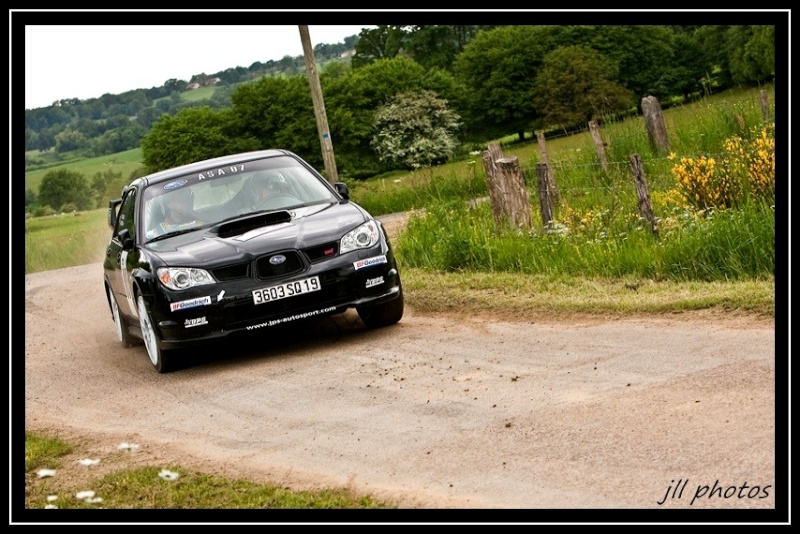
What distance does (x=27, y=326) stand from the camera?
17.6 m

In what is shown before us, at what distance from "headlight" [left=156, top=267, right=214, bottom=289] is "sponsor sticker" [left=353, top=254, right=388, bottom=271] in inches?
49.9

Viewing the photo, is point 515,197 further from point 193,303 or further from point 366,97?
point 366,97

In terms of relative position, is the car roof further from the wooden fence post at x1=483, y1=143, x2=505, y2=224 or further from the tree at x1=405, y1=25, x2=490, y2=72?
the tree at x1=405, y1=25, x2=490, y2=72

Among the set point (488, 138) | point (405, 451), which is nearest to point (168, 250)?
point (405, 451)

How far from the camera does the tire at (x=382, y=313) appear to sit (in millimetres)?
11945

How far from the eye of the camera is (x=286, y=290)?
36.2ft

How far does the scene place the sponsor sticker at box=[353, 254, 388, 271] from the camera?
37.0ft

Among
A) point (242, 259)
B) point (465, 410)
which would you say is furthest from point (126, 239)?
point (465, 410)

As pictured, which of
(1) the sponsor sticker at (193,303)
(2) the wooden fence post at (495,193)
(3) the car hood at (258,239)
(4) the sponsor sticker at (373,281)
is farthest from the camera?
(2) the wooden fence post at (495,193)

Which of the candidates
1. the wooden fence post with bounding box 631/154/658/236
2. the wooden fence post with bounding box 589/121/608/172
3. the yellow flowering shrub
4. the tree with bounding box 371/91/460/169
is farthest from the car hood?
the tree with bounding box 371/91/460/169

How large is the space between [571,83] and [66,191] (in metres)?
30.7

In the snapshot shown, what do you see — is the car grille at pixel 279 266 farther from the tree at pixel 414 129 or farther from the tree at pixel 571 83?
the tree at pixel 571 83

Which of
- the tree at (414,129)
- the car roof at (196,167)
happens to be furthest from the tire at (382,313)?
the tree at (414,129)

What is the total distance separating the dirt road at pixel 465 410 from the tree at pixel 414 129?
54696mm
